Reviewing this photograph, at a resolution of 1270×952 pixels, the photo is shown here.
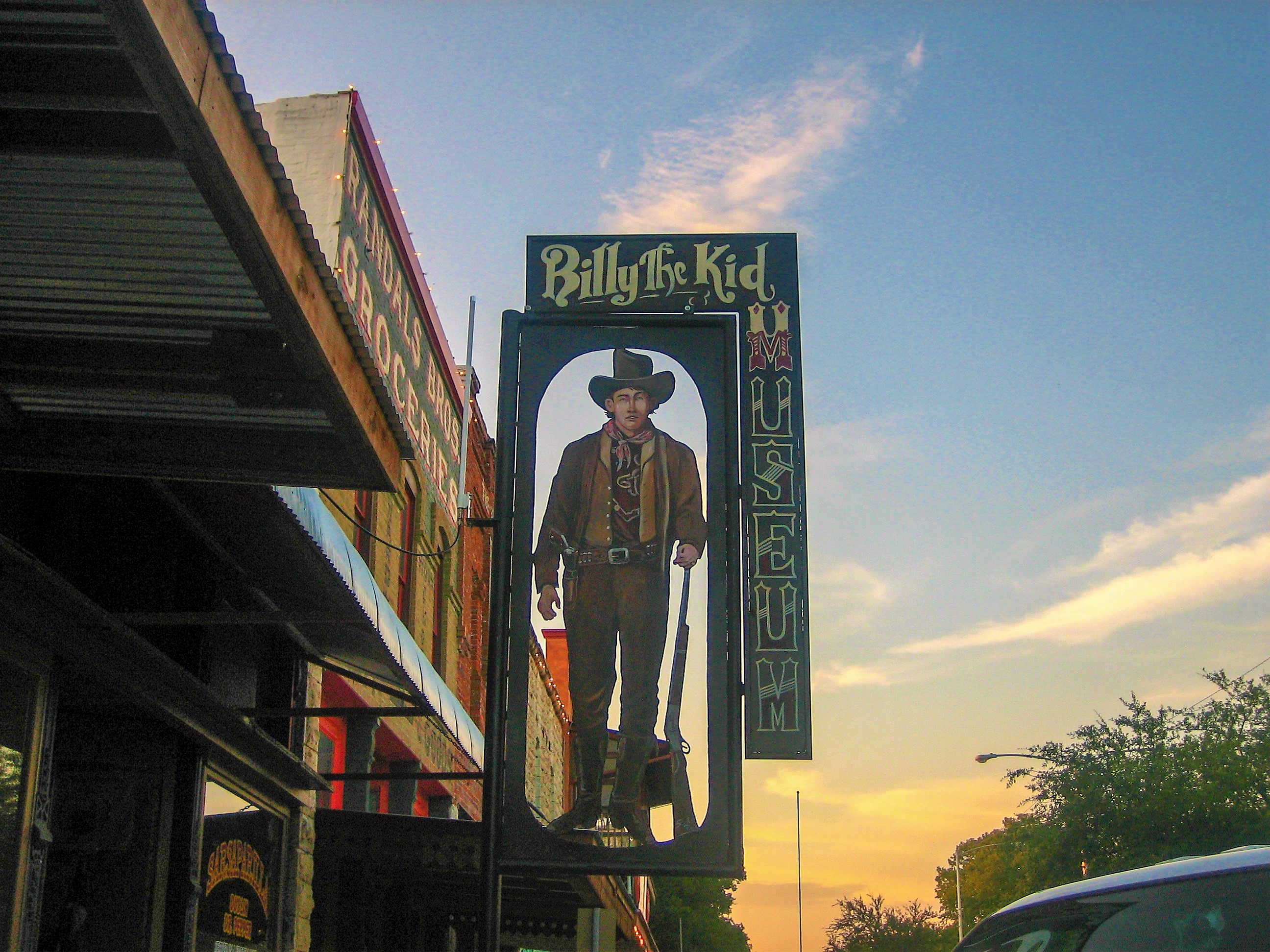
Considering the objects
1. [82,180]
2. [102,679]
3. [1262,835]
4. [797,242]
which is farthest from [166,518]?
[1262,835]

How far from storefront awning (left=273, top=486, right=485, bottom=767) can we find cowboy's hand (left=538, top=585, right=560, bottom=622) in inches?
45.5

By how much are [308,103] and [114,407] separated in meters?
3.25

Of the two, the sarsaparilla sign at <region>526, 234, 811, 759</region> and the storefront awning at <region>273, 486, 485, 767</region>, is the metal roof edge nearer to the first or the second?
the storefront awning at <region>273, 486, 485, 767</region>

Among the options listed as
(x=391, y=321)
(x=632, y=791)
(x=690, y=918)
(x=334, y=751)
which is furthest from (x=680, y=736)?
(x=690, y=918)

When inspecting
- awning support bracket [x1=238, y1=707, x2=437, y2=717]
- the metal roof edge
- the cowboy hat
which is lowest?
awning support bracket [x1=238, y1=707, x2=437, y2=717]

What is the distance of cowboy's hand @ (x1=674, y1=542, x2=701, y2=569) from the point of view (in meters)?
9.42

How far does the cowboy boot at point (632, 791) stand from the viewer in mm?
8828

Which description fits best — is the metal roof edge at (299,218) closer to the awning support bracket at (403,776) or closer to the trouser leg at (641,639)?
the trouser leg at (641,639)

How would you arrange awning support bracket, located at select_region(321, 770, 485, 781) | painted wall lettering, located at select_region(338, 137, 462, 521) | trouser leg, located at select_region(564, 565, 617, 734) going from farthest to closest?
1. awning support bracket, located at select_region(321, 770, 485, 781)
2. trouser leg, located at select_region(564, 565, 617, 734)
3. painted wall lettering, located at select_region(338, 137, 462, 521)

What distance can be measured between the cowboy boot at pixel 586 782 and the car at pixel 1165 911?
4.17 meters

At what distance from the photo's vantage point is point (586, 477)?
377 inches

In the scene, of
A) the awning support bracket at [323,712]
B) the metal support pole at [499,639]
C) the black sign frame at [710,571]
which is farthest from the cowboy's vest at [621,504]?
the awning support bracket at [323,712]

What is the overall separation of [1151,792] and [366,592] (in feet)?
88.7

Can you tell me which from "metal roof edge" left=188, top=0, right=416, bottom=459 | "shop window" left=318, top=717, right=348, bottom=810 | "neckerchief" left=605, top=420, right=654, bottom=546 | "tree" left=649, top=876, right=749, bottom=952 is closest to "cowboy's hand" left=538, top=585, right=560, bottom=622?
"neckerchief" left=605, top=420, right=654, bottom=546
